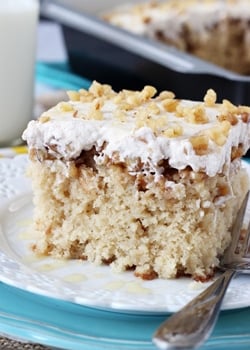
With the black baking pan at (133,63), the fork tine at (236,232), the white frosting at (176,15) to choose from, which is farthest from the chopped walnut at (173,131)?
the white frosting at (176,15)

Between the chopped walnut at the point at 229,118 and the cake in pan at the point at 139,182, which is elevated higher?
the chopped walnut at the point at 229,118

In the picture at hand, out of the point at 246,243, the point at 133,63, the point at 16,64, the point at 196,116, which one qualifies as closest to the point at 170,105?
the point at 196,116

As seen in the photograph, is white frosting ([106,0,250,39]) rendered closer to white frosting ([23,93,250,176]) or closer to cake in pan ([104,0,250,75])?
cake in pan ([104,0,250,75])

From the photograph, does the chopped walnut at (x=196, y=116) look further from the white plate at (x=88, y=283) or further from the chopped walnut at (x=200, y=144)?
the white plate at (x=88, y=283)

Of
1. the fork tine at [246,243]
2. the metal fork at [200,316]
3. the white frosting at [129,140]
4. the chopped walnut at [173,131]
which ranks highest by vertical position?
the chopped walnut at [173,131]

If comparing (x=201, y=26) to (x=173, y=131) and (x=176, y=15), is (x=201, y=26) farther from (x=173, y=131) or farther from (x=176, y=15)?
(x=173, y=131)
